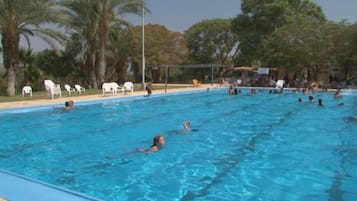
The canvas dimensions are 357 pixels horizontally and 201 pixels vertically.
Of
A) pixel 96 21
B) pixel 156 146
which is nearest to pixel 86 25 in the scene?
pixel 96 21

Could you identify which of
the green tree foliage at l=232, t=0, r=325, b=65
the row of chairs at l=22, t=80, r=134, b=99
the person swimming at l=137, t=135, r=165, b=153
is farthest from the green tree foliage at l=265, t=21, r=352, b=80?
the person swimming at l=137, t=135, r=165, b=153

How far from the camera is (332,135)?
1245 centimetres

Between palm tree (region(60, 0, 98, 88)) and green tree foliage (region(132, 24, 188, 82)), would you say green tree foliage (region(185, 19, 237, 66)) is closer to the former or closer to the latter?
green tree foliage (region(132, 24, 188, 82))

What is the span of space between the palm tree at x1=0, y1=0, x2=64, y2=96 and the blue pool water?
6888 millimetres

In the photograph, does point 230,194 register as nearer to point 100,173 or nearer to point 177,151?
point 100,173

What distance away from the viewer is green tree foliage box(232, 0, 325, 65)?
157 feet

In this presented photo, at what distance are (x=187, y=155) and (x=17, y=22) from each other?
648 inches

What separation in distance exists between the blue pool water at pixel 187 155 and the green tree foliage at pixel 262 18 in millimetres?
32168

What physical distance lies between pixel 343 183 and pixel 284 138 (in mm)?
4679

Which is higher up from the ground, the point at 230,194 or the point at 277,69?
the point at 277,69

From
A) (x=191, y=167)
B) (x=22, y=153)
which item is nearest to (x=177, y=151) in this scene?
(x=191, y=167)

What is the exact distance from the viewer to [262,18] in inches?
1923

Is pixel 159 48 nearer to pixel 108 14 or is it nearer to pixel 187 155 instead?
pixel 108 14

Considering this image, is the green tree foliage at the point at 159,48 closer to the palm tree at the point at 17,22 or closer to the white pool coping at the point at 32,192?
the palm tree at the point at 17,22
